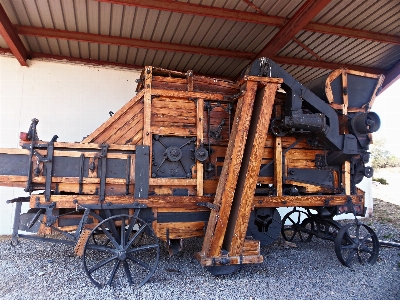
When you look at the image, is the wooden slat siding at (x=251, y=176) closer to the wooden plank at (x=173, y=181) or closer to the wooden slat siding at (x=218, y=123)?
the wooden slat siding at (x=218, y=123)

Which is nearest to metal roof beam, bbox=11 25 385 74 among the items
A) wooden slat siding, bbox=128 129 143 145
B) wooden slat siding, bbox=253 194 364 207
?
wooden slat siding, bbox=128 129 143 145

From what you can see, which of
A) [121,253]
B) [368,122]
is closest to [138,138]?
[121,253]

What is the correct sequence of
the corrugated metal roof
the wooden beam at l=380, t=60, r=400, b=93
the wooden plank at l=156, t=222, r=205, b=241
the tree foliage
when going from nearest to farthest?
the wooden plank at l=156, t=222, r=205, b=241
the corrugated metal roof
the wooden beam at l=380, t=60, r=400, b=93
the tree foliage

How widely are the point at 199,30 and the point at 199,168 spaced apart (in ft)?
12.0

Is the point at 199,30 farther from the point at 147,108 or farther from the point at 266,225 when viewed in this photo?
the point at 266,225

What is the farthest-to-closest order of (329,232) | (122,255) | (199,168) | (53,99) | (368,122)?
(53,99), (329,232), (368,122), (199,168), (122,255)

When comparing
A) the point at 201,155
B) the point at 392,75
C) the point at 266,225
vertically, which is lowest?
the point at 266,225

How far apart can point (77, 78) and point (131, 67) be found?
4.63 ft

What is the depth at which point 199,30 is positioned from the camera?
6719mm

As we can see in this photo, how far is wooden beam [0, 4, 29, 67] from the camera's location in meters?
5.71

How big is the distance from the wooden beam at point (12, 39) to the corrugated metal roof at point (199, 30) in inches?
6.5

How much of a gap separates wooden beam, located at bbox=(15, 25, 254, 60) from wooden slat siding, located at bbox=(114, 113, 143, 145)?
9.97 ft

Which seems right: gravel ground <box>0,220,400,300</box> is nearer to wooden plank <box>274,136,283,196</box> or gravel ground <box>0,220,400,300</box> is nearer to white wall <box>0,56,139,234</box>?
wooden plank <box>274,136,283,196</box>

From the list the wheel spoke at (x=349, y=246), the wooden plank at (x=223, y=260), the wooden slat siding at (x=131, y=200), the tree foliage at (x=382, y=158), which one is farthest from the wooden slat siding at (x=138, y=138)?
the tree foliage at (x=382, y=158)
